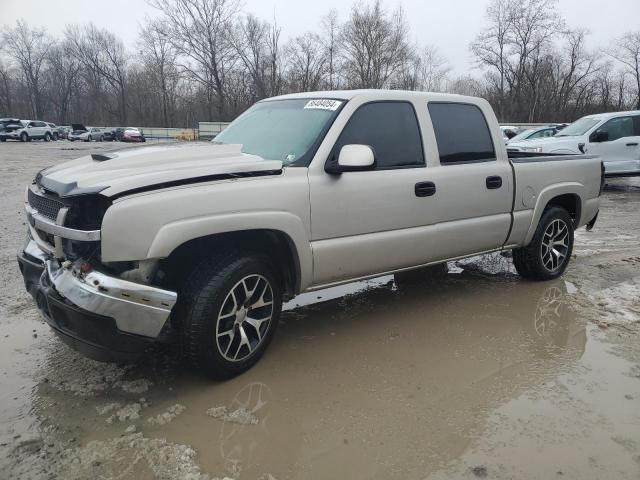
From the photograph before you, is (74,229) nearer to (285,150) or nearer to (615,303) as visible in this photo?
(285,150)

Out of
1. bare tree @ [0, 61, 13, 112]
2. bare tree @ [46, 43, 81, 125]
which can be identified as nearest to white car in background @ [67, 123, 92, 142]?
bare tree @ [46, 43, 81, 125]

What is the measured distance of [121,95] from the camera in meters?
75.2

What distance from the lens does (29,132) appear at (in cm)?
4281

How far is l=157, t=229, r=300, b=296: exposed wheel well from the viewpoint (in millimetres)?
3199

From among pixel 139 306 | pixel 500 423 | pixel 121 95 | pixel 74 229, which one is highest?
pixel 121 95

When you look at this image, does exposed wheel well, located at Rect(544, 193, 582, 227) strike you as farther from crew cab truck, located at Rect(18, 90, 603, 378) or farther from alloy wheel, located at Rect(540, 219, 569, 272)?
crew cab truck, located at Rect(18, 90, 603, 378)

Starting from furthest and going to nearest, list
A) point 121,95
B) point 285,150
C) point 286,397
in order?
point 121,95 → point 285,150 → point 286,397

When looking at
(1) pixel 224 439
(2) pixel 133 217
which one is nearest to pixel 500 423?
(1) pixel 224 439

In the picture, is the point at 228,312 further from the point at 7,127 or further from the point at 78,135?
the point at 78,135

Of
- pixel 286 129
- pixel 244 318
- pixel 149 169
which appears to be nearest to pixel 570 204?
pixel 286 129

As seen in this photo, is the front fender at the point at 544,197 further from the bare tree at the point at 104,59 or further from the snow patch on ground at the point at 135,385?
the bare tree at the point at 104,59

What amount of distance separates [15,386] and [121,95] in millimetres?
80084

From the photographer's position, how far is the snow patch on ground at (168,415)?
290cm

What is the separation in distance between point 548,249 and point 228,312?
3.83m
